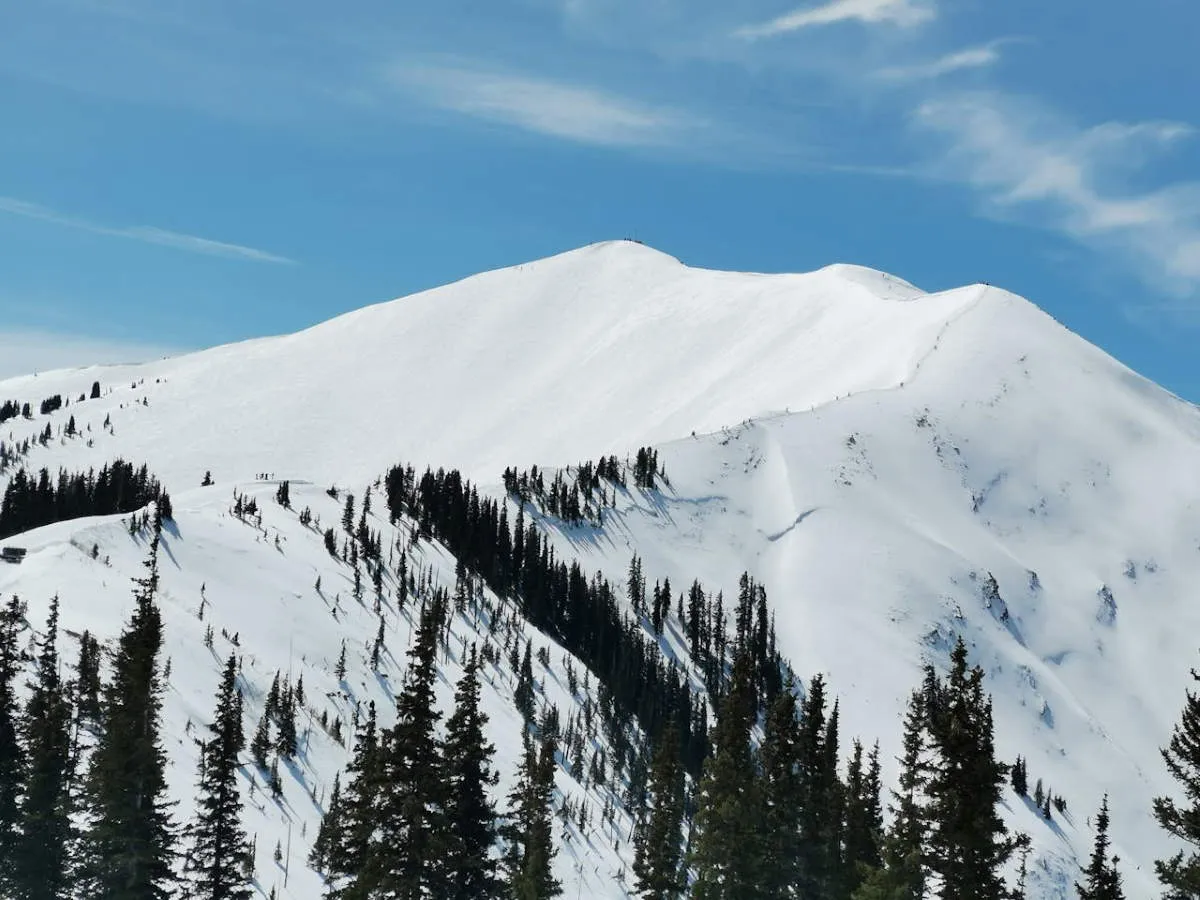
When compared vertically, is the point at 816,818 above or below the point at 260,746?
below

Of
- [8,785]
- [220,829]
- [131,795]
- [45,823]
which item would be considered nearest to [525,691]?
[8,785]

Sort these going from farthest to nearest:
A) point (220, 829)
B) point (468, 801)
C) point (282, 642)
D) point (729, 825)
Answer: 1. point (282, 642)
2. point (729, 825)
3. point (220, 829)
4. point (468, 801)

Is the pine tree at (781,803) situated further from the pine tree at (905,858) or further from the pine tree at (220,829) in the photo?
the pine tree at (220,829)

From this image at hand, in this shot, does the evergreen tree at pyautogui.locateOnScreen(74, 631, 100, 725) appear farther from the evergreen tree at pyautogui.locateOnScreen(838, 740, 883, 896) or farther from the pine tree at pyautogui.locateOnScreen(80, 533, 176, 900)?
the evergreen tree at pyautogui.locateOnScreen(838, 740, 883, 896)

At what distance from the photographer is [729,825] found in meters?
37.9

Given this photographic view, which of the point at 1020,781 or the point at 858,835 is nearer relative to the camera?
the point at 858,835

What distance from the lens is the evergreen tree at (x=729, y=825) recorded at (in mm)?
37562

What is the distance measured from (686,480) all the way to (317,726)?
11845 centimetres

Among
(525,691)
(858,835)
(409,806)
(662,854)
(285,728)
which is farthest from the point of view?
(525,691)

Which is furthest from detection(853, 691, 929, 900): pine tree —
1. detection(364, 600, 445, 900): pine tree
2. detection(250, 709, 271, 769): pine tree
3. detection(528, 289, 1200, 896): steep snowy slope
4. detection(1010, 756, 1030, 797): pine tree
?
detection(1010, 756, 1030, 797): pine tree

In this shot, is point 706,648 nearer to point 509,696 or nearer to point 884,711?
point 884,711

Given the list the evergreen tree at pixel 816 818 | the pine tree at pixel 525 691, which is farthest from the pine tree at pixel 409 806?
the pine tree at pixel 525 691

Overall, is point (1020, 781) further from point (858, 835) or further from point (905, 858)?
point (905, 858)

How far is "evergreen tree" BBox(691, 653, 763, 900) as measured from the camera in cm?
3756
